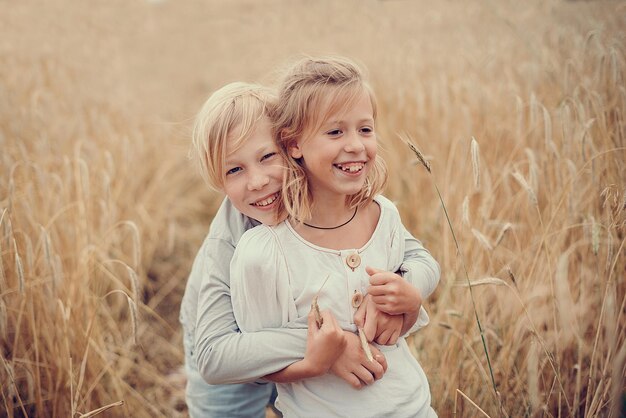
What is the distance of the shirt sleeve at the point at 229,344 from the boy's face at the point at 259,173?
209mm

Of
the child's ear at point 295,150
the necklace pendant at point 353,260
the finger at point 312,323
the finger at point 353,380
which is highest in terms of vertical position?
the child's ear at point 295,150

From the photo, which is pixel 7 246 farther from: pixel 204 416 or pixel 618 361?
pixel 618 361

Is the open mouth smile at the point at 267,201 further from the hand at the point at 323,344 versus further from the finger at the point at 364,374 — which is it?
the finger at the point at 364,374

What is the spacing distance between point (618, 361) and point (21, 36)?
14.8 ft

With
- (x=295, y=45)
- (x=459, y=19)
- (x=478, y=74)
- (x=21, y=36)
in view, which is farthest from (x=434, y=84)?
(x=21, y=36)

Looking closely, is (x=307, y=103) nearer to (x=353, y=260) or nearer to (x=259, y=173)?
(x=259, y=173)

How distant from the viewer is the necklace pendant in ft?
4.20

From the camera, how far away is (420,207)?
2992 millimetres

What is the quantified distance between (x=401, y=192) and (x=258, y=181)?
2.08 meters

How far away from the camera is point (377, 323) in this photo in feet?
4.09

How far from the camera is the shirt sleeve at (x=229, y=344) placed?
48.0 inches

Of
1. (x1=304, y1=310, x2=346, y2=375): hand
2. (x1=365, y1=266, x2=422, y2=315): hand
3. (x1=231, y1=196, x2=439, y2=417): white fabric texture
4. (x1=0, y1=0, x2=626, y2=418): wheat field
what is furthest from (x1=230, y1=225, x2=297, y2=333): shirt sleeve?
(x1=0, y1=0, x2=626, y2=418): wheat field

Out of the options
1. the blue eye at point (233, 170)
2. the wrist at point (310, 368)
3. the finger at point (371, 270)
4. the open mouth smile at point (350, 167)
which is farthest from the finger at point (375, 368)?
the blue eye at point (233, 170)

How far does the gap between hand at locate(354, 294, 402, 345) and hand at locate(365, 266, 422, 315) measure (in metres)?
0.02
